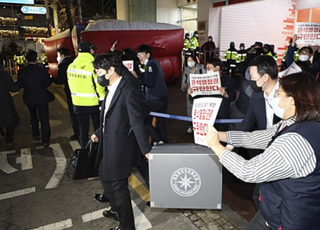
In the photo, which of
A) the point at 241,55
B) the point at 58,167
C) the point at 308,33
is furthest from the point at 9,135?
the point at 308,33

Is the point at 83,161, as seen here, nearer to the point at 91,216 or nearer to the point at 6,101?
the point at 91,216

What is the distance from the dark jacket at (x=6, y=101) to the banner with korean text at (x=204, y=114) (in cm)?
421

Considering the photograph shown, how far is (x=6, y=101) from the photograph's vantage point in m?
5.37

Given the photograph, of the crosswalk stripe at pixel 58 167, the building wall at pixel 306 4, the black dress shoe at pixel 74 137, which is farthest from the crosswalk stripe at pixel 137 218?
the building wall at pixel 306 4

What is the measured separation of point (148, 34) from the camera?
10.3 metres

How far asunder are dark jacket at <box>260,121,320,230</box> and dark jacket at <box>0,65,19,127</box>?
204 inches

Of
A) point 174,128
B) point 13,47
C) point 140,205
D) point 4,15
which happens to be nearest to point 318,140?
point 140,205

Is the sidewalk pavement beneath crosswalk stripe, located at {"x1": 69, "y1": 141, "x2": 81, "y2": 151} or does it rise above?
beneath

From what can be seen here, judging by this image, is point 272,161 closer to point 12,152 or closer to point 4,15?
point 12,152

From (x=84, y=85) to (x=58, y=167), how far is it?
1.54m

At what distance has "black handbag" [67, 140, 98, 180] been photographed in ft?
10.8

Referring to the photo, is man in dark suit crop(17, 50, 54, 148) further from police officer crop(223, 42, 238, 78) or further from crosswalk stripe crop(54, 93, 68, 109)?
police officer crop(223, 42, 238, 78)

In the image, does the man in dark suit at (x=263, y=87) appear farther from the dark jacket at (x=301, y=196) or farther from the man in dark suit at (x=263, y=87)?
the dark jacket at (x=301, y=196)

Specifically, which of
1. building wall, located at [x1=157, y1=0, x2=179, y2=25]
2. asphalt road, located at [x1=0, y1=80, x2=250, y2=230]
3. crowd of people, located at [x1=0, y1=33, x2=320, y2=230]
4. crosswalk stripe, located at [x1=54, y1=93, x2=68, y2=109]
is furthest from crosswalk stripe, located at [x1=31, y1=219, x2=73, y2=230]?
building wall, located at [x1=157, y1=0, x2=179, y2=25]
